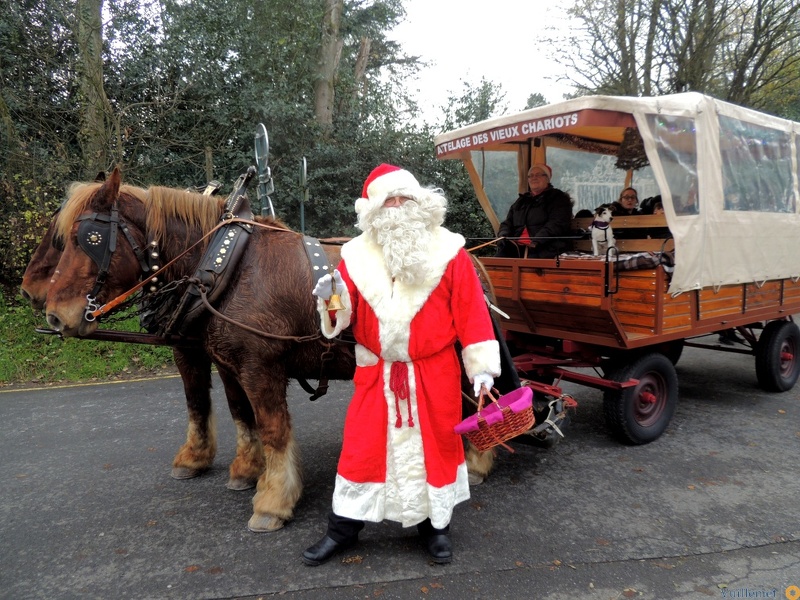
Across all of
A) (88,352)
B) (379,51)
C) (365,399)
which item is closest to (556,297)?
(365,399)

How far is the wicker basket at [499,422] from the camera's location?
2396 mm

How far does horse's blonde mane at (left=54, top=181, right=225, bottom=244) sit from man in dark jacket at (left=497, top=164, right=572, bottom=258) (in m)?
2.38

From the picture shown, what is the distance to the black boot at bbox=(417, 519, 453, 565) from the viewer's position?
8.57 ft

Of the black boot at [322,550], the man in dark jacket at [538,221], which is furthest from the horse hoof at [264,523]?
the man in dark jacket at [538,221]

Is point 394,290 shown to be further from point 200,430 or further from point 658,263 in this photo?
point 658,263

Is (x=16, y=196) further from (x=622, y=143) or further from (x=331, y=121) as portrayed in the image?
(x=622, y=143)

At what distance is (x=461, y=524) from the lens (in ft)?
9.82

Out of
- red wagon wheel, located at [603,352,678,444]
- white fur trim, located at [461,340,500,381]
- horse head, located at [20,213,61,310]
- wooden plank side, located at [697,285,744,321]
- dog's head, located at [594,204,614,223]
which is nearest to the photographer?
white fur trim, located at [461,340,500,381]

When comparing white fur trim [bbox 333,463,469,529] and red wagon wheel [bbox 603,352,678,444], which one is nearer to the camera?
white fur trim [bbox 333,463,469,529]

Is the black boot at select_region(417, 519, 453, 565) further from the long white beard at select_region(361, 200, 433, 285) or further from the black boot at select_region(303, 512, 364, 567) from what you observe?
the long white beard at select_region(361, 200, 433, 285)

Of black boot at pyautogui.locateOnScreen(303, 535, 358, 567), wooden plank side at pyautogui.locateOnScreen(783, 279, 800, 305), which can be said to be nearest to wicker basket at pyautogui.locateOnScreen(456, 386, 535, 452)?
black boot at pyautogui.locateOnScreen(303, 535, 358, 567)

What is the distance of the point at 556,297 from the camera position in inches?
149

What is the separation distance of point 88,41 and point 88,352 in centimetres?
462

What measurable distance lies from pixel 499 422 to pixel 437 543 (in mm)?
733
